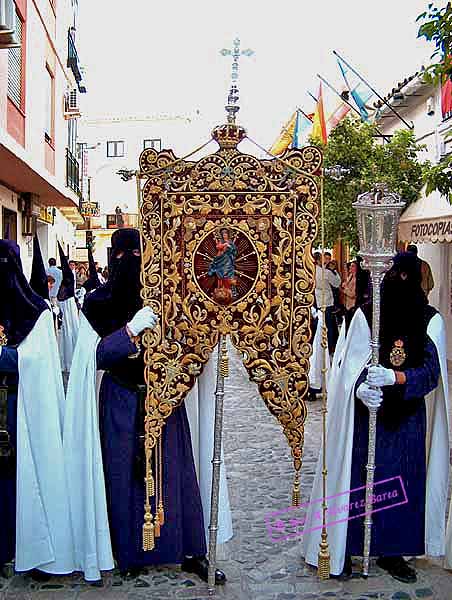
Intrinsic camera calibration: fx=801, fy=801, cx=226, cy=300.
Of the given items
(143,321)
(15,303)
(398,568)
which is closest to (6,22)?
(15,303)

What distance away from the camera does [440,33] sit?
5445mm

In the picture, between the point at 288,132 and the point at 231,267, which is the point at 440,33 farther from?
the point at 288,132

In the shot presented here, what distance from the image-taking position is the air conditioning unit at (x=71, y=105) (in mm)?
21375

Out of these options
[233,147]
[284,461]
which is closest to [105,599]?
[233,147]

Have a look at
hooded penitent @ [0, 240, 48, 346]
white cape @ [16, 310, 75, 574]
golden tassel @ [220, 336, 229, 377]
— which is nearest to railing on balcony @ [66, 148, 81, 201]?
hooded penitent @ [0, 240, 48, 346]

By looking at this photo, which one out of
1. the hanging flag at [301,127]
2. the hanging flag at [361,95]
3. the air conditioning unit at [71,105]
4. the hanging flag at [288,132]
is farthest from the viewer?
the air conditioning unit at [71,105]

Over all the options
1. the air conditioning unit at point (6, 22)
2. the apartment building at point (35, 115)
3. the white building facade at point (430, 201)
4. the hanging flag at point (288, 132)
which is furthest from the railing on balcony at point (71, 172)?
the air conditioning unit at point (6, 22)

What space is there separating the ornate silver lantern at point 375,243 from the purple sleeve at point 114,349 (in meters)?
1.40

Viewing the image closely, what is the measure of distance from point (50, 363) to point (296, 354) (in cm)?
149

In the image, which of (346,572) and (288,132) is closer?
(346,572)

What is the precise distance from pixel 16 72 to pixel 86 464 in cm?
1034

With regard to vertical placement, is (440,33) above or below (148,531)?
above

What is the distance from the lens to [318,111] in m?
16.1

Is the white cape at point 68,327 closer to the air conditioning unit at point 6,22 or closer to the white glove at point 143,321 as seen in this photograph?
the air conditioning unit at point 6,22
